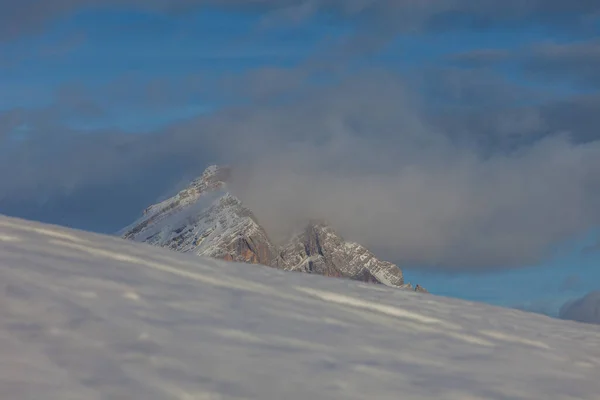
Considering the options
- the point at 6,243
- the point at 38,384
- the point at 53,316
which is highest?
the point at 6,243

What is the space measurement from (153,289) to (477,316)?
528 centimetres

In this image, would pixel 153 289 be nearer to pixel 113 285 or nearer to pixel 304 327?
pixel 113 285

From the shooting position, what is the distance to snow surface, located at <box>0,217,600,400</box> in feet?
28.9

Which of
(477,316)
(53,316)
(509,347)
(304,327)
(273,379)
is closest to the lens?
(273,379)

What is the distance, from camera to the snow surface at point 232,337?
8.82 meters

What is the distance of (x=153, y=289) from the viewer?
11.8m

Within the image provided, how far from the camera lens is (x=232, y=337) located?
10.3 meters

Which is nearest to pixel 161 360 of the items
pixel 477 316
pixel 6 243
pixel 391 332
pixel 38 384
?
pixel 38 384

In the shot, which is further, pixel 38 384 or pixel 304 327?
pixel 304 327

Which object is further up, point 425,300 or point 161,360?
point 425,300

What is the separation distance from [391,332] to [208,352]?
3103 millimetres

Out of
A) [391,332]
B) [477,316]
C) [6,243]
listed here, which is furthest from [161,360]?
[477,316]

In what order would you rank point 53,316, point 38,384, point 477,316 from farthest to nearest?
point 477,316, point 53,316, point 38,384

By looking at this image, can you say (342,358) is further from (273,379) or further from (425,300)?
(425,300)
